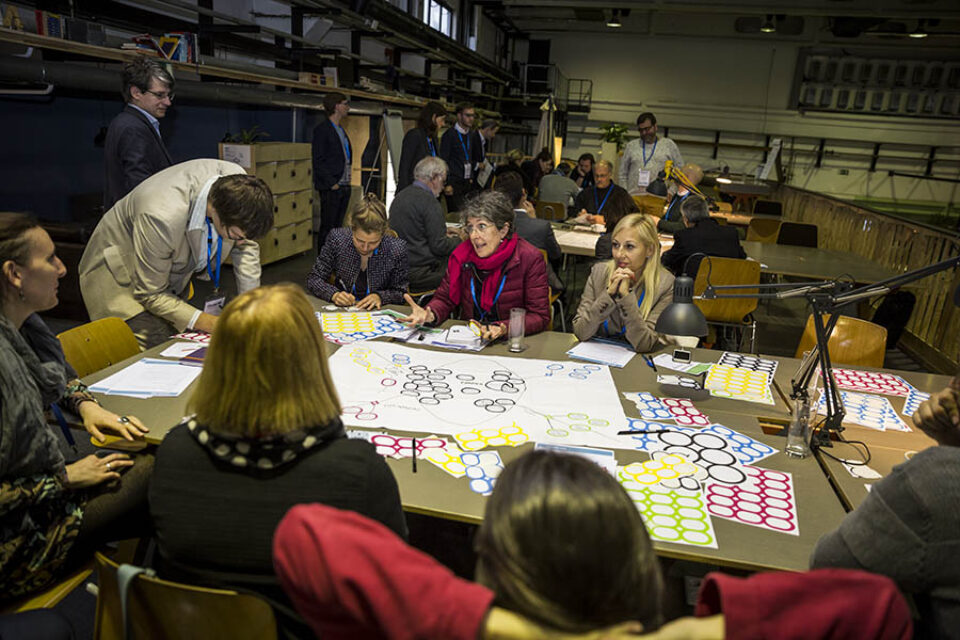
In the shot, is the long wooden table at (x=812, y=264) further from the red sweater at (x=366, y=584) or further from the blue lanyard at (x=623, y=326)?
the red sweater at (x=366, y=584)

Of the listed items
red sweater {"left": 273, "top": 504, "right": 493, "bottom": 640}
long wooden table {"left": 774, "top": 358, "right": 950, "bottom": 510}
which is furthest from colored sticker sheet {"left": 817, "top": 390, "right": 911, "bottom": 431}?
red sweater {"left": 273, "top": 504, "right": 493, "bottom": 640}

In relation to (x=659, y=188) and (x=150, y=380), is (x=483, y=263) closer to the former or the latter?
(x=150, y=380)

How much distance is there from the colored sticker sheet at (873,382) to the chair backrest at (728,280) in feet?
5.60

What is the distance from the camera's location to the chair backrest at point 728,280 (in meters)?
4.45

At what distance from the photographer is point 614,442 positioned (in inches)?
79.2

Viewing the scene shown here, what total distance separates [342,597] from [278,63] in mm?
8177

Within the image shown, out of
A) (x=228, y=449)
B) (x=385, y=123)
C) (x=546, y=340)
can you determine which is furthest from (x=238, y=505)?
(x=385, y=123)

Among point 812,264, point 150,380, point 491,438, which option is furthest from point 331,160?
point 491,438

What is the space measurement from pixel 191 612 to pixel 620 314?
2.21m

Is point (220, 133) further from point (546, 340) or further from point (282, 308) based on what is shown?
Result: point (282, 308)

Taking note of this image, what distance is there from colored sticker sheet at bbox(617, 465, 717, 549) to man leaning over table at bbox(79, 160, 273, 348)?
72.8 inches

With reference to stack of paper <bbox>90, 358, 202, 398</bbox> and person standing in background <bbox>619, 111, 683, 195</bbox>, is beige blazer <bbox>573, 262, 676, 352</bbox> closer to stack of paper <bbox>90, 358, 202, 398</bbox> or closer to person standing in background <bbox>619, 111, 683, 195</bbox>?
stack of paper <bbox>90, 358, 202, 398</bbox>

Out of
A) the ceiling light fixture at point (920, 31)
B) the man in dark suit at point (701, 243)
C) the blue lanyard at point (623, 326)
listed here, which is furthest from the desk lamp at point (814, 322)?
the ceiling light fixture at point (920, 31)

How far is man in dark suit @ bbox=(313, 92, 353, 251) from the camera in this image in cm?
713
